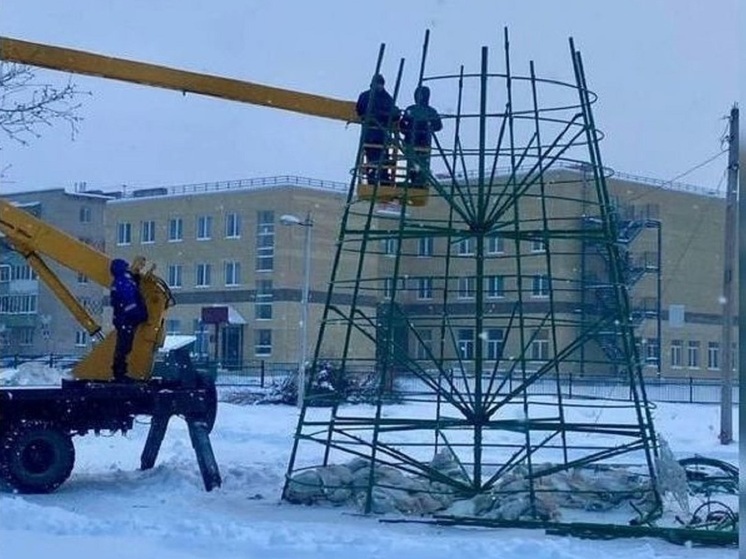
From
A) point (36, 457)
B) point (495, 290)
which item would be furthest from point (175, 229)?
point (36, 457)

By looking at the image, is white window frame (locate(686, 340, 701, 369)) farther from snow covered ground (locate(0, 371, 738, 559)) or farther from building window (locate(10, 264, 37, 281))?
snow covered ground (locate(0, 371, 738, 559))

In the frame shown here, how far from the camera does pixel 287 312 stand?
54656mm

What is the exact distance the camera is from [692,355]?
148ft

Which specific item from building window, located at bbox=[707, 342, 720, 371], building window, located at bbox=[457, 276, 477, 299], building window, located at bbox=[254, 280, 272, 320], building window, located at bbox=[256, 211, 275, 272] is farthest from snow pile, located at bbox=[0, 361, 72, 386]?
building window, located at bbox=[254, 280, 272, 320]

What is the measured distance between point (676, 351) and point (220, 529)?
36.8 m

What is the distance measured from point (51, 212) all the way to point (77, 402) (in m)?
37.7

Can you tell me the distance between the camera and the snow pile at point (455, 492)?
42.1ft

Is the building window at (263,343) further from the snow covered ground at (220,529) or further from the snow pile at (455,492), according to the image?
the snow pile at (455,492)

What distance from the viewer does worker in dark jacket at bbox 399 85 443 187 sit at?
1407cm

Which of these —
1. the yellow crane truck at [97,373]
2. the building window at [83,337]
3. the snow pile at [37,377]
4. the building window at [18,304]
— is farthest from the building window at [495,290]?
the building window at [18,304]

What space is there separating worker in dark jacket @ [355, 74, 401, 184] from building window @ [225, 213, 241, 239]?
131ft

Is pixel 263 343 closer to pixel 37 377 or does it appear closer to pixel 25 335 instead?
pixel 25 335

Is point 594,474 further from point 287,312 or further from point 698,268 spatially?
point 287,312

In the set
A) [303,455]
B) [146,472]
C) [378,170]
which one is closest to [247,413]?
[303,455]
